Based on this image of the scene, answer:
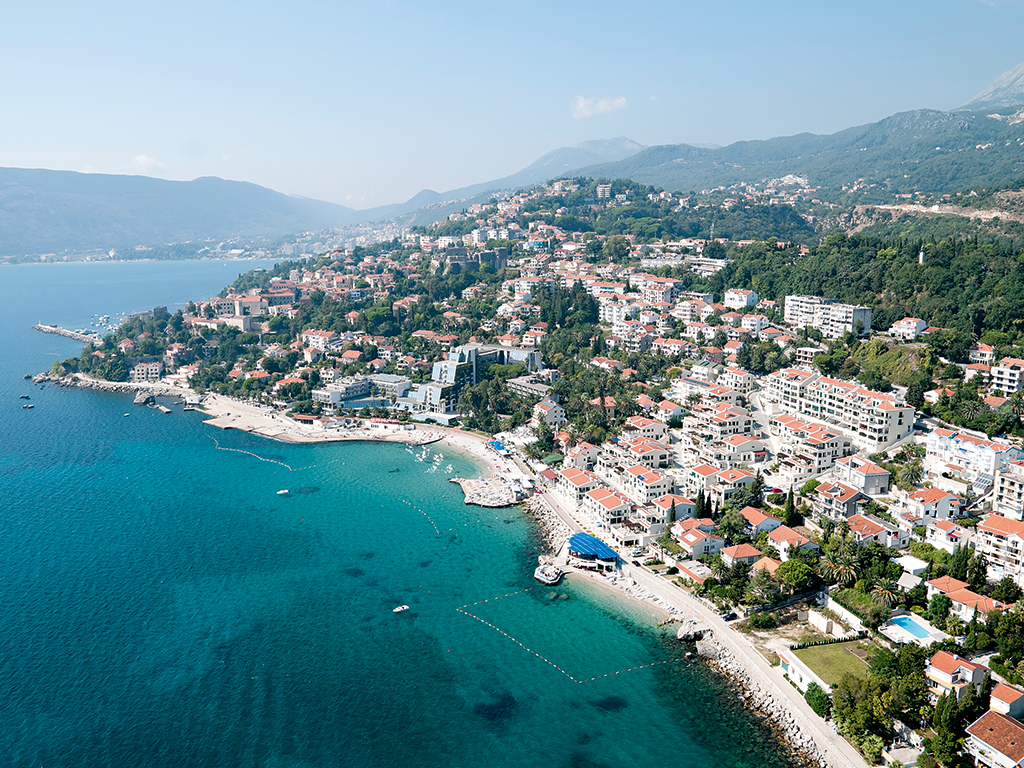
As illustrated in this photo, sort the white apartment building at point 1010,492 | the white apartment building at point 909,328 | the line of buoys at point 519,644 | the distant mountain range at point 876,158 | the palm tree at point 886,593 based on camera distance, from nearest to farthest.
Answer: the line of buoys at point 519,644 → the palm tree at point 886,593 → the white apartment building at point 1010,492 → the white apartment building at point 909,328 → the distant mountain range at point 876,158

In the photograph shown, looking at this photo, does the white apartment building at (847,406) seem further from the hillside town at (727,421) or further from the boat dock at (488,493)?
the boat dock at (488,493)

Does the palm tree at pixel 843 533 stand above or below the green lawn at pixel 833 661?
above

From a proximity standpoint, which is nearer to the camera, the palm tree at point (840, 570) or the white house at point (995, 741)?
the white house at point (995, 741)

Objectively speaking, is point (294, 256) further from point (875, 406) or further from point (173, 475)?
point (875, 406)

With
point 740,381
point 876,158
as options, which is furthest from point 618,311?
point 876,158

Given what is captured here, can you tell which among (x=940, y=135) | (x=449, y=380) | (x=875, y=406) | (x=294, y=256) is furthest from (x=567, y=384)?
(x=294, y=256)

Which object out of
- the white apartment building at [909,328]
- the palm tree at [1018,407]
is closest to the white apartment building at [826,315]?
the white apartment building at [909,328]
